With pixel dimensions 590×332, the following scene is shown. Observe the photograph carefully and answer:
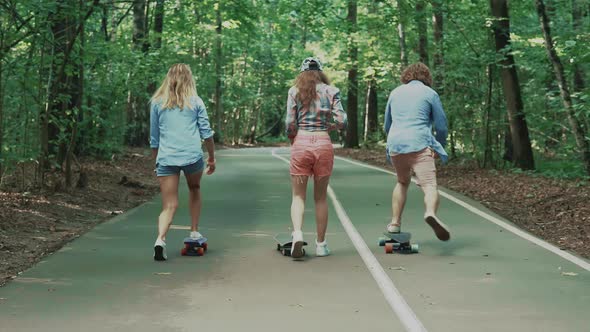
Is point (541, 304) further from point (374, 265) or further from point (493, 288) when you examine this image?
point (374, 265)

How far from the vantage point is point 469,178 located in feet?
67.5

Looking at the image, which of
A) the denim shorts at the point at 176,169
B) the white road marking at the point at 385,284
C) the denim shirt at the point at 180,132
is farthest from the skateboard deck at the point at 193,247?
the white road marking at the point at 385,284

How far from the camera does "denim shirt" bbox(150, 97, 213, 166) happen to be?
9578 mm

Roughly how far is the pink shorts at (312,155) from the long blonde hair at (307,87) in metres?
0.39

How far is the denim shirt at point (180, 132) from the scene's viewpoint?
958 centimetres

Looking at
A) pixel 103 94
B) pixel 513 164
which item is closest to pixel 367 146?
pixel 513 164

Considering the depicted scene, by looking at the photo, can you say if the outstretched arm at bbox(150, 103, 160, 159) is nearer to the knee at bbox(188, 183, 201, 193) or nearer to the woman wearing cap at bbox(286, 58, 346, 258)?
the knee at bbox(188, 183, 201, 193)

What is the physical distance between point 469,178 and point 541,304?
1361 cm

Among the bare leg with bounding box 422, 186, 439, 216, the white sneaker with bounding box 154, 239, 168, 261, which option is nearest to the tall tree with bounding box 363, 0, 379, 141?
the bare leg with bounding box 422, 186, 439, 216

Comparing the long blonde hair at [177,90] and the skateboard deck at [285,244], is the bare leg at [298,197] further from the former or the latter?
the long blonde hair at [177,90]

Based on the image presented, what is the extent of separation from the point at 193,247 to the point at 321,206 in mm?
1490

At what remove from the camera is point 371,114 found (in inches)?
1735

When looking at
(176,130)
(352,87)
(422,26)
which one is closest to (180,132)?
(176,130)

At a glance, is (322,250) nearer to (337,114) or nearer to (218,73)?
(337,114)
